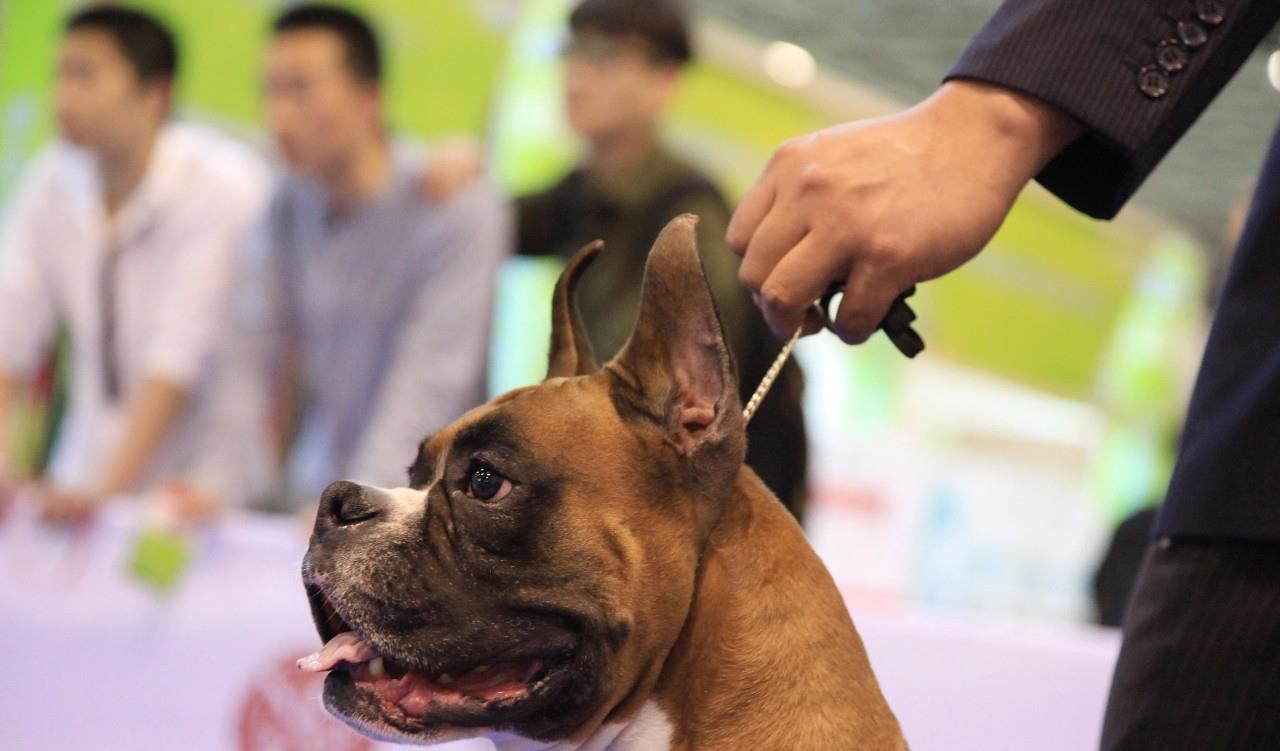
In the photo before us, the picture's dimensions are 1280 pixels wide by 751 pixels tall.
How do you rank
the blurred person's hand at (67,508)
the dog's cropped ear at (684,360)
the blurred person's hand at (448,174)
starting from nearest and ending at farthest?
the dog's cropped ear at (684,360)
the blurred person's hand at (67,508)
the blurred person's hand at (448,174)

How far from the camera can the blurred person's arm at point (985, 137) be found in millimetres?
1353

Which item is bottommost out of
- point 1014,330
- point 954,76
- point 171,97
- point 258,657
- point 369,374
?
point 1014,330

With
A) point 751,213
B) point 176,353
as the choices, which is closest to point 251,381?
point 176,353

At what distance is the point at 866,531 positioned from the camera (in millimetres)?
7203

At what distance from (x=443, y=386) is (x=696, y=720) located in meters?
2.26

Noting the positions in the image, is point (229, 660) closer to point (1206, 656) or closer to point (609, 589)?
point (609, 589)

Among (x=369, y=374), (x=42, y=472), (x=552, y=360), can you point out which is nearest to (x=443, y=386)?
(x=369, y=374)

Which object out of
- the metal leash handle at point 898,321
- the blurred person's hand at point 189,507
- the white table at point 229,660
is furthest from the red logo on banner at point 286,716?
the metal leash handle at point 898,321

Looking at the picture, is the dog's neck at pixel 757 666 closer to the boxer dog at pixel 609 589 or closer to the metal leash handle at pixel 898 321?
the boxer dog at pixel 609 589

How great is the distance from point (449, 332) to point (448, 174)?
507 millimetres

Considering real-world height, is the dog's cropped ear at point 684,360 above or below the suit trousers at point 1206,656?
above

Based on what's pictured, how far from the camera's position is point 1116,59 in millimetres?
1368

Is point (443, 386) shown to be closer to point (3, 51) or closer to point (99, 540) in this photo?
point (99, 540)

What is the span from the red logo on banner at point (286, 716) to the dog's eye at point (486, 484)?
1.68 m
